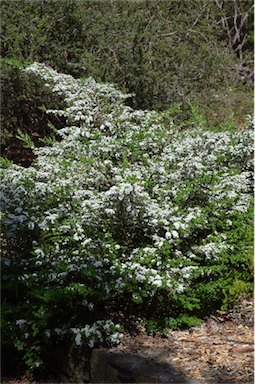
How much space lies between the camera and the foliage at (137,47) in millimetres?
8562

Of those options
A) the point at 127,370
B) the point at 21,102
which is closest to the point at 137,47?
the point at 21,102

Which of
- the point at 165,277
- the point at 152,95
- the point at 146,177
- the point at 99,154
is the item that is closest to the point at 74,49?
the point at 152,95

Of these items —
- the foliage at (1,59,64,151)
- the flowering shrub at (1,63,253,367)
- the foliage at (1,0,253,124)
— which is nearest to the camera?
the flowering shrub at (1,63,253,367)

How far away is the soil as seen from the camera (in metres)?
3.58

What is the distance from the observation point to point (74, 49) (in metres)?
8.75

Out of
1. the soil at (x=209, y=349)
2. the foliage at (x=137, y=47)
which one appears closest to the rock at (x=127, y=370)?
the soil at (x=209, y=349)

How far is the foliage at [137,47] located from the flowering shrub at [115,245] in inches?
144

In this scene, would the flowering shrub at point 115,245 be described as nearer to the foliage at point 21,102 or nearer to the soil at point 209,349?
the soil at point 209,349

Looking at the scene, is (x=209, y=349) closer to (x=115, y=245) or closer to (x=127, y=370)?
(x=127, y=370)

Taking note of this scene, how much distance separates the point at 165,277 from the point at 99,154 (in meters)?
1.90

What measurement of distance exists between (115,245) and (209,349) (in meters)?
1.00

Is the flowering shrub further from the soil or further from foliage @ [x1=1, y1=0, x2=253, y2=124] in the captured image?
foliage @ [x1=1, y1=0, x2=253, y2=124]

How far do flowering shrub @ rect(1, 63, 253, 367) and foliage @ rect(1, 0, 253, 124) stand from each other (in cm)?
366

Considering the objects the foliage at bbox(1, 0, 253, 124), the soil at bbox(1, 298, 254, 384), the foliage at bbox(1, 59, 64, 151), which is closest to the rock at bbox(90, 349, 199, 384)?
the soil at bbox(1, 298, 254, 384)
